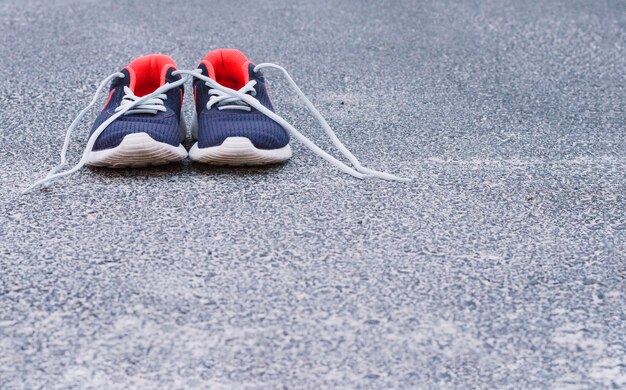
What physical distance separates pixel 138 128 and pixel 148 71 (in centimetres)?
26

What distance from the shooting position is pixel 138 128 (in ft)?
4.56

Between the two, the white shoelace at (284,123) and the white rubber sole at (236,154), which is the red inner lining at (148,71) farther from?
the white rubber sole at (236,154)

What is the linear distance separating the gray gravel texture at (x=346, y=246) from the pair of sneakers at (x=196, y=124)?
0.04m

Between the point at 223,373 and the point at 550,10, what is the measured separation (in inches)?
88.1

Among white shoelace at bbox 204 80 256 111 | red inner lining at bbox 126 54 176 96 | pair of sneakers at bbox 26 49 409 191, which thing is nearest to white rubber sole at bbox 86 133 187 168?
pair of sneakers at bbox 26 49 409 191

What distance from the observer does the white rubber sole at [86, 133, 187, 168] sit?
137 cm

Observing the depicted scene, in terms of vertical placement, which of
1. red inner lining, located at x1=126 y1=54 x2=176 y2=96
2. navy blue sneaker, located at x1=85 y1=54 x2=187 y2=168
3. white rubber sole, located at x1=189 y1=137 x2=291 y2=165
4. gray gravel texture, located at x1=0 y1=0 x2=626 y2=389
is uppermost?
red inner lining, located at x1=126 y1=54 x2=176 y2=96

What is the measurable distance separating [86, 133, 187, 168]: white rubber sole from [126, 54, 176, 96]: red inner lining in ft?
0.70

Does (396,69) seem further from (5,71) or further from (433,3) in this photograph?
(5,71)

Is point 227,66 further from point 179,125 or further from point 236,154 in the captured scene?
point 236,154

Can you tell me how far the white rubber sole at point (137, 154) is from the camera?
4.50 ft

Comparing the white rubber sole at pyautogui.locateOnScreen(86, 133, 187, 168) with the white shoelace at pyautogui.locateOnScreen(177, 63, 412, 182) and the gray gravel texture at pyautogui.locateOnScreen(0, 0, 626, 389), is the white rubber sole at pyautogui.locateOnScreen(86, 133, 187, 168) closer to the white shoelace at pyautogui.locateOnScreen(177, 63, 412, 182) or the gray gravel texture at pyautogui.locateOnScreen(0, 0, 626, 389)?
the gray gravel texture at pyautogui.locateOnScreen(0, 0, 626, 389)

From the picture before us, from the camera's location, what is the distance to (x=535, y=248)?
4.02ft

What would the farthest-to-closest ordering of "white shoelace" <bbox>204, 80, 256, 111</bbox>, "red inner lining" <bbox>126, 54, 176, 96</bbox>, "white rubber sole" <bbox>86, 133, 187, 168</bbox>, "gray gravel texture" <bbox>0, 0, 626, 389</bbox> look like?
"red inner lining" <bbox>126, 54, 176, 96</bbox> < "white shoelace" <bbox>204, 80, 256, 111</bbox> < "white rubber sole" <bbox>86, 133, 187, 168</bbox> < "gray gravel texture" <bbox>0, 0, 626, 389</bbox>
